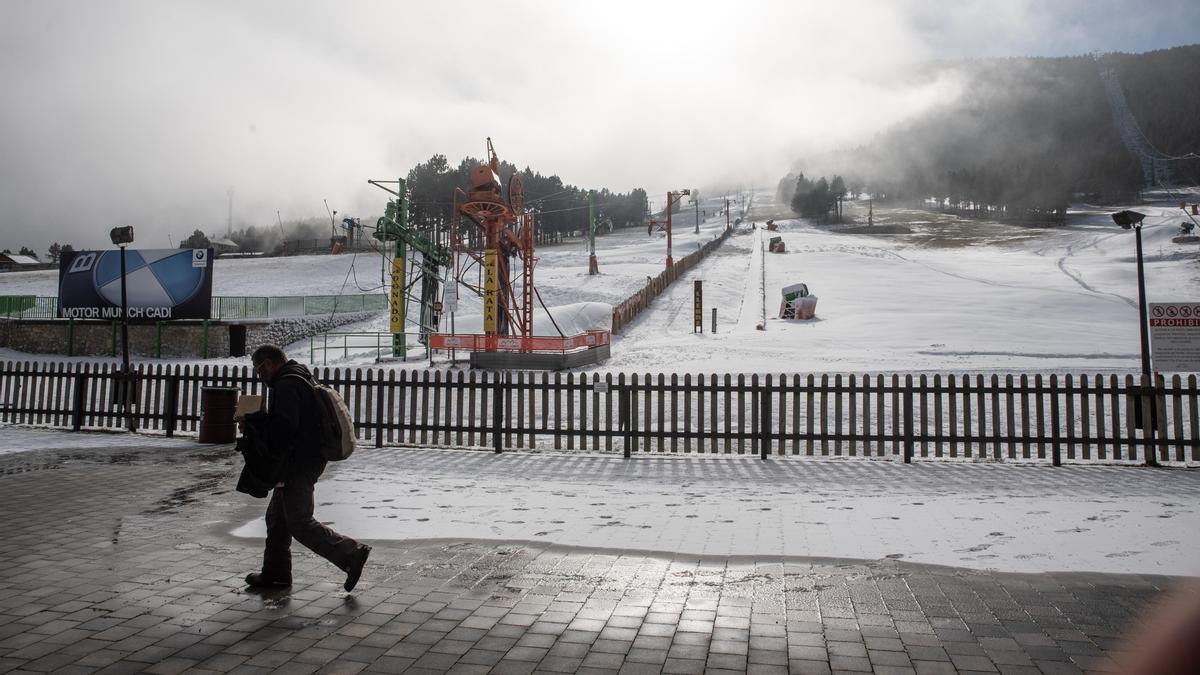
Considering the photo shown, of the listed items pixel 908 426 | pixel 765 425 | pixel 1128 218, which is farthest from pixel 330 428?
pixel 1128 218

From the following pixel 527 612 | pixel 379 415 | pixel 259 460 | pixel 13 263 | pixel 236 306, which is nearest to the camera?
pixel 527 612

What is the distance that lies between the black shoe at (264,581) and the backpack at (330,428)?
0.92 meters

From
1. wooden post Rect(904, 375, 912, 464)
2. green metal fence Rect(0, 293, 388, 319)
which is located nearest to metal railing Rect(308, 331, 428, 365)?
green metal fence Rect(0, 293, 388, 319)

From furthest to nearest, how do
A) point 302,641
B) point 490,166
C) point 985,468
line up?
point 490,166 → point 985,468 → point 302,641

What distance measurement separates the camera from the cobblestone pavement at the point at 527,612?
3.94 meters

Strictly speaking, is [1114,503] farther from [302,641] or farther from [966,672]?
[302,641]

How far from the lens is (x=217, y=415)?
12.0m

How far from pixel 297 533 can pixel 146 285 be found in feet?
92.6

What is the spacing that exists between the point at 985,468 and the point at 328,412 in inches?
334

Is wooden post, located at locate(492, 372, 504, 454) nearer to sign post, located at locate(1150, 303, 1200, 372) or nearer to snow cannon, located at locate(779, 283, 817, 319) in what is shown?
sign post, located at locate(1150, 303, 1200, 372)

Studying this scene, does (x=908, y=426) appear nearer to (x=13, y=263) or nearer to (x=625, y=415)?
(x=625, y=415)

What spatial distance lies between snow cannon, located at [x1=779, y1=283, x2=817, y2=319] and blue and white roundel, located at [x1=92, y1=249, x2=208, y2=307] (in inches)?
991

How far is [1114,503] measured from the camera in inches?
302

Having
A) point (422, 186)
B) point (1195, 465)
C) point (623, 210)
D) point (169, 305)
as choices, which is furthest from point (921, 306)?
point (623, 210)
